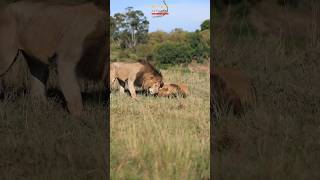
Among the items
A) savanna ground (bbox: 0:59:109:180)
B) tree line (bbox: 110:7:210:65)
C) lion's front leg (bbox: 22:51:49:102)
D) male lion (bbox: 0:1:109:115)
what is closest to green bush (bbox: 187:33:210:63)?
tree line (bbox: 110:7:210:65)

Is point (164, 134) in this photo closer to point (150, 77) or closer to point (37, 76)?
point (150, 77)

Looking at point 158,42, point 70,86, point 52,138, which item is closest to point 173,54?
point 158,42

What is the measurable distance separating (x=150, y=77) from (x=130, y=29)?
1.26 feet

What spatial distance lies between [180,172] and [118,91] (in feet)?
4.83

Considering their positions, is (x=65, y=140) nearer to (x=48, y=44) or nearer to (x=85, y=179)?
(x=85, y=179)

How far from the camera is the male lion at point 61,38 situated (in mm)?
4066

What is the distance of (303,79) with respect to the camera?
4352mm

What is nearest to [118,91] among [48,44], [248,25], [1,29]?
[48,44]

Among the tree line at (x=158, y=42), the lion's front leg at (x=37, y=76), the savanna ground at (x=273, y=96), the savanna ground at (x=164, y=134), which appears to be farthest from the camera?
the lion's front leg at (x=37, y=76)

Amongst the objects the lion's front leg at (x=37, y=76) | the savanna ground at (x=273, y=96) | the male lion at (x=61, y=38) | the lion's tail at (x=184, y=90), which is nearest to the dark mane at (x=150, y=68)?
the lion's tail at (x=184, y=90)

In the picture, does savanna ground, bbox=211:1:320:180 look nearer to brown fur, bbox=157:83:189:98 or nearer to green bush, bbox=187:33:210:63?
green bush, bbox=187:33:210:63

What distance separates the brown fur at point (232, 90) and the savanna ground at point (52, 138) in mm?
768

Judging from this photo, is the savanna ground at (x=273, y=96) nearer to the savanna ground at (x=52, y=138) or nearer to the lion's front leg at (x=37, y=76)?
the savanna ground at (x=52, y=138)

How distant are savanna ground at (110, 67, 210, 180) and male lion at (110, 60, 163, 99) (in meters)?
0.07
